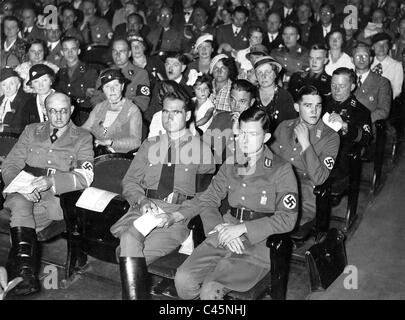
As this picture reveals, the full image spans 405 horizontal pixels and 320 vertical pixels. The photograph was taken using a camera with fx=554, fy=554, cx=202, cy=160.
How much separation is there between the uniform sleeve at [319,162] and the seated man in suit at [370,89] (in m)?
1.39

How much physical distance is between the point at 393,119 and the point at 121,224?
3.19 metres

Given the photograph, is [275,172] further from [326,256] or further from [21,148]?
[21,148]

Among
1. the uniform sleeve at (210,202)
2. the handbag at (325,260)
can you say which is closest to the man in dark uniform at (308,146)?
the handbag at (325,260)

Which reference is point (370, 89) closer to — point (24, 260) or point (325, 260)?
point (325, 260)

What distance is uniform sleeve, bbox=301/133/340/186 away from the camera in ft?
11.8

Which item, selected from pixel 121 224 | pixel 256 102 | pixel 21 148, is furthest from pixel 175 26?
pixel 121 224

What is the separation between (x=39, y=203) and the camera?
3.68 m

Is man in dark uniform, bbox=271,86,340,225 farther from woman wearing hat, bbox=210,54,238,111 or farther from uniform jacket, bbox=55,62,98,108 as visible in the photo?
uniform jacket, bbox=55,62,98,108

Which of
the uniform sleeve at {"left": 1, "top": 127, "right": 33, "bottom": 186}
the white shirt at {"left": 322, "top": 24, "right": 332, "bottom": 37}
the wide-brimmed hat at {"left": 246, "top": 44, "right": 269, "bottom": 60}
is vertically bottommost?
the uniform sleeve at {"left": 1, "top": 127, "right": 33, "bottom": 186}

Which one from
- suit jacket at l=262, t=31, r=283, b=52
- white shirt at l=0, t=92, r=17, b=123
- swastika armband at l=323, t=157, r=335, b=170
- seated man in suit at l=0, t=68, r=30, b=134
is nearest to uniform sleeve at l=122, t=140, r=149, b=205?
swastika armband at l=323, t=157, r=335, b=170

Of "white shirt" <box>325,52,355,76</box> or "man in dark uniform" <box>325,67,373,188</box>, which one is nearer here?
"man in dark uniform" <box>325,67,373,188</box>

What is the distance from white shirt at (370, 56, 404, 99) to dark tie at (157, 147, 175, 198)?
3.36 meters

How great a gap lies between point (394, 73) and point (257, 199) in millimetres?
3389

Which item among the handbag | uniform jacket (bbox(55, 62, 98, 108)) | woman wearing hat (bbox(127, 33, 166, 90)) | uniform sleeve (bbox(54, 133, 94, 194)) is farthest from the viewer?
woman wearing hat (bbox(127, 33, 166, 90))
